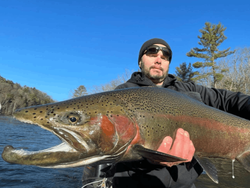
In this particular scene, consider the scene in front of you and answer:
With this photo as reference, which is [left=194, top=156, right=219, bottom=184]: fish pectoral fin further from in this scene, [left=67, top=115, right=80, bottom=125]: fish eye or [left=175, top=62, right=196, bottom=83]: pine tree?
[left=175, top=62, right=196, bottom=83]: pine tree

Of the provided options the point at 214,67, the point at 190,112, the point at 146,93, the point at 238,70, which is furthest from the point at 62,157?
the point at 238,70

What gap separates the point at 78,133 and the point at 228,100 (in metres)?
2.56

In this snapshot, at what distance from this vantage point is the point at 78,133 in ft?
5.18

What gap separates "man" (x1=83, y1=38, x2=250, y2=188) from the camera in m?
1.86

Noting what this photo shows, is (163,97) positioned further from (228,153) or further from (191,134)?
(228,153)

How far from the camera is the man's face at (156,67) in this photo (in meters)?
3.41

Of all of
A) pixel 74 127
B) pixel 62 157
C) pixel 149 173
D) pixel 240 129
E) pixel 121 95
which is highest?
pixel 121 95

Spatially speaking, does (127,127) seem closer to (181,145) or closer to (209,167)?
(181,145)

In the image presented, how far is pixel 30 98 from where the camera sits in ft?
157

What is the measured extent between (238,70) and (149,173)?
3765 centimetres

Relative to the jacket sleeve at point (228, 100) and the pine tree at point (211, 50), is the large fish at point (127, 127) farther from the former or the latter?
the pine tree at point (211, 50)

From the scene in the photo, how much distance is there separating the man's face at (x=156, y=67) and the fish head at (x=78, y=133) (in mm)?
1846

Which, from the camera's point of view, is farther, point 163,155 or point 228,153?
point 228,153

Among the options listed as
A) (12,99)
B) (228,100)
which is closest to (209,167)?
(228,100)
